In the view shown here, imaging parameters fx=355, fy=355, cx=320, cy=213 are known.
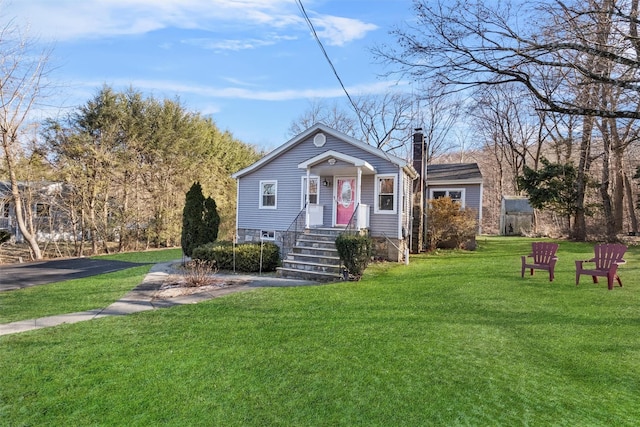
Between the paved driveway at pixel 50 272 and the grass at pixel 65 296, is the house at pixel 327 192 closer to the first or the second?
the grass at pixel 65 296

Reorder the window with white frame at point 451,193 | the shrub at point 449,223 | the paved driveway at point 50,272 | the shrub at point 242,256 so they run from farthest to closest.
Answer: the window with white frame at point 451,193, the shrub at point 449,223, the shrub at point 242,256, the paved driveway at point 50,272

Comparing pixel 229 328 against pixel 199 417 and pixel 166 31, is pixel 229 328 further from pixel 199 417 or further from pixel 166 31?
pixel 166 31

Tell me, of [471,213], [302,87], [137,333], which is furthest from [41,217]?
[471,213]

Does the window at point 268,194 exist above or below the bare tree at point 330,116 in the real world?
below

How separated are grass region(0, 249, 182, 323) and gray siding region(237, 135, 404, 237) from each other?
6029 millimetres

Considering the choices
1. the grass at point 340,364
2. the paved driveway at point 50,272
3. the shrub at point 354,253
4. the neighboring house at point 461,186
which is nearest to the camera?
the grass at point 340,364

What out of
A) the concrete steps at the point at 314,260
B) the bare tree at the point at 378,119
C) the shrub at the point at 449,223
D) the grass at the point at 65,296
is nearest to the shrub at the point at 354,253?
the concrete steps at the point at 314,260

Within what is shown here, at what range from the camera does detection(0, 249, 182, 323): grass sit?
6437mm

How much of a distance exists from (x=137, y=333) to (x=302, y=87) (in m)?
7.92

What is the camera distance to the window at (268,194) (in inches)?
593

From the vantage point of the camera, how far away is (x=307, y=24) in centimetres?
691

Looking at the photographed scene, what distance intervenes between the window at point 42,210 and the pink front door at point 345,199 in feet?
48.4

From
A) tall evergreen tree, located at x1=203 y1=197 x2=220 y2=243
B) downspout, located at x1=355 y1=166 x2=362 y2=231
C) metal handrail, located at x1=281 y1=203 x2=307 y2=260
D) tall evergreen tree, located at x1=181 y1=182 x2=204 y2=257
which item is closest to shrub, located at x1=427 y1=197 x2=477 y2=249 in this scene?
downspout, located at x1=355 y1=166 x2=362 y2=231

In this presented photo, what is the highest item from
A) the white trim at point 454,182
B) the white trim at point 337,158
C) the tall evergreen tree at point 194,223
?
the white trim at point 454,182
